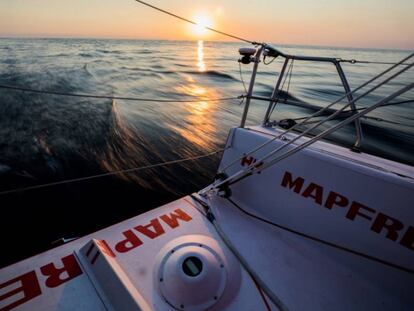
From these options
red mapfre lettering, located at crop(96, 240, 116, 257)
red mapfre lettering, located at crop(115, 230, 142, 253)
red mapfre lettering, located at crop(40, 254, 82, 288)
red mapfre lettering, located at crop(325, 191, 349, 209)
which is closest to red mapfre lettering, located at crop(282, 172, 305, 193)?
red mapfre lettering, located at crop(325, 191, 349, 209)

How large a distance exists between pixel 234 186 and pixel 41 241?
2755 mm

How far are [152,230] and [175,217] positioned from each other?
281 mm

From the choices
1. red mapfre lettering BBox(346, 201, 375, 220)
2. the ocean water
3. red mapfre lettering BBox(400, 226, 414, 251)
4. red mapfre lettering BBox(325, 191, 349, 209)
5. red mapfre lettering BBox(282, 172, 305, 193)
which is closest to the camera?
red mapfre lettering BBox(400, 226, 414, 251)

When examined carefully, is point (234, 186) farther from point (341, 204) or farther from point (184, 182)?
point (184, 182)

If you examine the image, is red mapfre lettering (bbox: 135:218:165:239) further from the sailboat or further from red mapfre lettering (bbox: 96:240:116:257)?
red mapfre lettering (bbox: 96:240:116:257)

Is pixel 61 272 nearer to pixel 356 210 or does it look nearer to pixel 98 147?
pixel 356 210

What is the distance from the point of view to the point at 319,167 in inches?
86.0

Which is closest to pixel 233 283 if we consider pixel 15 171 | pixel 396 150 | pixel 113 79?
pixel 15 171

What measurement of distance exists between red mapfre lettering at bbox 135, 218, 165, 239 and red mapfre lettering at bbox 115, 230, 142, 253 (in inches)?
3.4

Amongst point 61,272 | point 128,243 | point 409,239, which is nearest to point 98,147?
point 128,243

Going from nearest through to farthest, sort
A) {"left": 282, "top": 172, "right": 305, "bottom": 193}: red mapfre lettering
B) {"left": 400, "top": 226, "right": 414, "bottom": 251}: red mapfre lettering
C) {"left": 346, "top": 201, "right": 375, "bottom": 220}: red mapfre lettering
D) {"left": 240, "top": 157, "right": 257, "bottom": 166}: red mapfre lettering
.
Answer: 1. {"left": 400, "top": 226, "right": 414, "bottom": 251}: red mapfre lettering
2. {"left": 346, "top": 201, "right": 375, "bottom": 220}: red mapfre lettering
3. {"left": 282, "top": 172, "right": 305, "bottom": 193}: red mapfre lettering
4. {"left": 240, "top": 157, "right": 257, "bottom": 166}: red mapfre lettering

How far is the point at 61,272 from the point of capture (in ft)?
6.02

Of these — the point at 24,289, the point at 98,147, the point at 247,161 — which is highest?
the point at 247,161

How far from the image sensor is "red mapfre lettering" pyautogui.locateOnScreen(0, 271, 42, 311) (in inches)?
63.4
